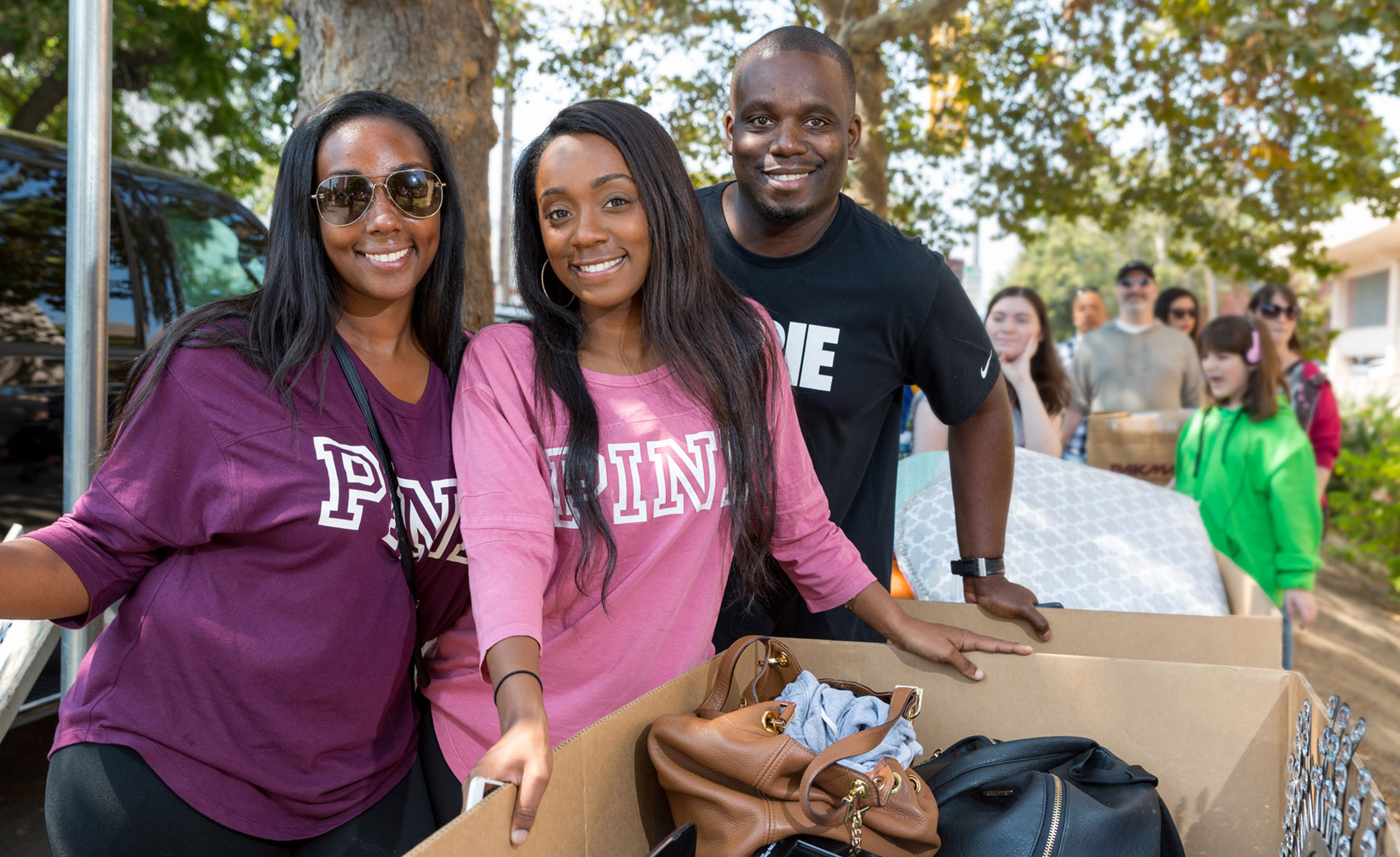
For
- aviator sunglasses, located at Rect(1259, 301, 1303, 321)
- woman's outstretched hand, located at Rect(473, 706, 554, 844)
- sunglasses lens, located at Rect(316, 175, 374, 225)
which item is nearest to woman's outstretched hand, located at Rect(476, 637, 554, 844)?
woman's outstretched hand, located at Rect(473, 706, 554, 844)

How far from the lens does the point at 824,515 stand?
1953 mm

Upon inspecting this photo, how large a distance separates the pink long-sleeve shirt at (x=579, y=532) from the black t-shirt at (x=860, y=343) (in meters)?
0.51

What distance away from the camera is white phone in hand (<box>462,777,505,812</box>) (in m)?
1.22

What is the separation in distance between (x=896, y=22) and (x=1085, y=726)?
15.1 ft

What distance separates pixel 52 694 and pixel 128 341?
1363mm

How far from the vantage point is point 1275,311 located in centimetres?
632

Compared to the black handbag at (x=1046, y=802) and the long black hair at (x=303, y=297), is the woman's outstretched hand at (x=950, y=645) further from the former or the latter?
the long black hair at (x=303, y=297)

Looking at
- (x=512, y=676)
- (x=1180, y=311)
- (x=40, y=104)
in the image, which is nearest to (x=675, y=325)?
(x=512, y=676)

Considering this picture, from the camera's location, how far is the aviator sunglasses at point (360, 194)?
178cm

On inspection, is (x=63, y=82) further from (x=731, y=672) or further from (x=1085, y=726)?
(x=1085, y=726)

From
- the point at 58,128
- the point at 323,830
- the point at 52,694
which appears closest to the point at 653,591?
the point at 323,830

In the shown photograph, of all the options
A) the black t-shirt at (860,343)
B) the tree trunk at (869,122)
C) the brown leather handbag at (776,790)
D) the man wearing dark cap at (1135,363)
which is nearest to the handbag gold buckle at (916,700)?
the brown leather handbag at (776,790)

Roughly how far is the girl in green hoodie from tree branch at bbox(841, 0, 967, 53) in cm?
220

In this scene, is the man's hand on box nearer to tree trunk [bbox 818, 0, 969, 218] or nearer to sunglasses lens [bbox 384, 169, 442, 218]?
sunglasses lens [bbox 384, 169, 442, 218]
